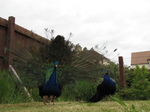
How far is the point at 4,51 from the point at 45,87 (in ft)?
7.55

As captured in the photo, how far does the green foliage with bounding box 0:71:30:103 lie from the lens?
5281 millimetres

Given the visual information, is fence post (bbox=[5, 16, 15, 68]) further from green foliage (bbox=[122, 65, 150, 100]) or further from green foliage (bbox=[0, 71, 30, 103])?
green foliage (bbox=[122, 65, 150, 100])

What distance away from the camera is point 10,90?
5.45 m

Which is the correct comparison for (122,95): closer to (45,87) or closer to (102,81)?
(102,81)

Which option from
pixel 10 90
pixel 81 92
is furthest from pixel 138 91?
pixel 10 90

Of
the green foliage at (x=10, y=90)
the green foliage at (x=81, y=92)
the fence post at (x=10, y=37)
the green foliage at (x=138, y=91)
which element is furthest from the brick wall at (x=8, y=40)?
the green foliage at (x=138, y=91)

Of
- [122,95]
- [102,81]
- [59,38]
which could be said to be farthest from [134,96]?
[59,38]

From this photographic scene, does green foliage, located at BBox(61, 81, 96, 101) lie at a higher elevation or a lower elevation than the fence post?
lower

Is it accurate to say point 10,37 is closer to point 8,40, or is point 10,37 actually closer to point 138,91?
point 8,40

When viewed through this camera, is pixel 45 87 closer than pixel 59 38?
Yes

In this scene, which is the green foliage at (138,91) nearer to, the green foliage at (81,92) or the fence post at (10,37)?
the green foliage at (81,92)

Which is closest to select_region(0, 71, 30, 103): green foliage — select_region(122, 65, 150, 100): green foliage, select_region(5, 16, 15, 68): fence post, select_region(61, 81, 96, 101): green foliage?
select_region(5, 16, 15, 68): fence post

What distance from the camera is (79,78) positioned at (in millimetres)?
5625

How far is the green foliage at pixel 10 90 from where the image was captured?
528 cm
